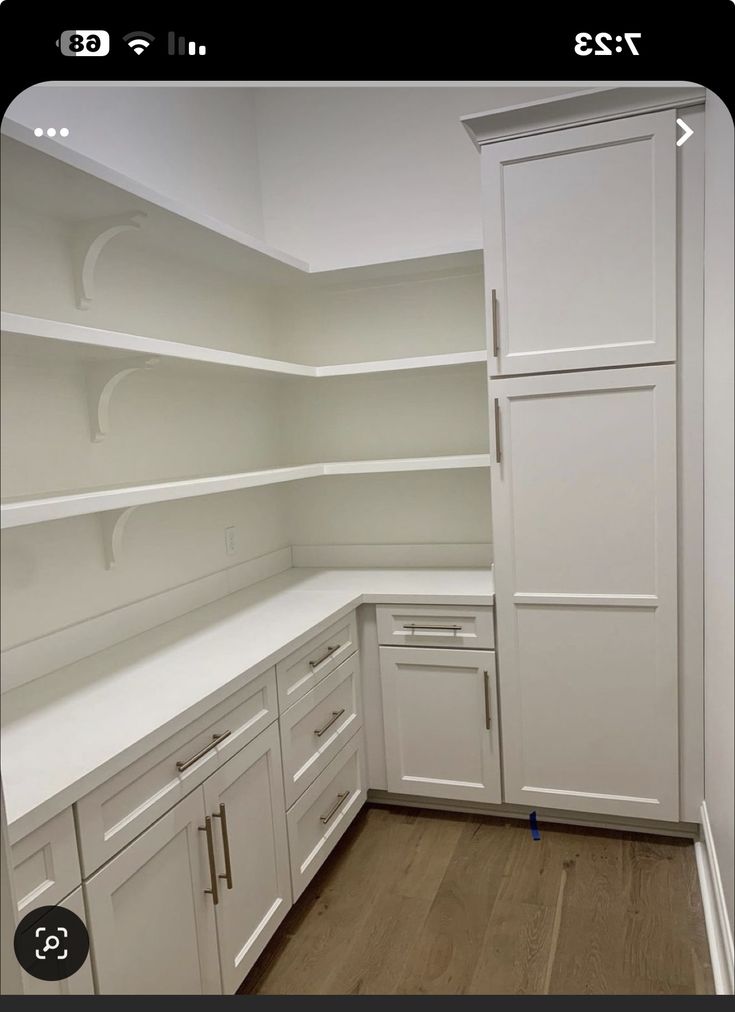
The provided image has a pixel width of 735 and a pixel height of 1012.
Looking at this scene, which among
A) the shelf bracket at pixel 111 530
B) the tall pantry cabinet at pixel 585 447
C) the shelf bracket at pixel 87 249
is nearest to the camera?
the shelf bracket at pixel 87 249

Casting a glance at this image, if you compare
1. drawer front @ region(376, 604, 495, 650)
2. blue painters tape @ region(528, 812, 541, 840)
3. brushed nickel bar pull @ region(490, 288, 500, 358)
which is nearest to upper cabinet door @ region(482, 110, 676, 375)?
brushed nickel bar pull @ region(490, 288, 500, 358)

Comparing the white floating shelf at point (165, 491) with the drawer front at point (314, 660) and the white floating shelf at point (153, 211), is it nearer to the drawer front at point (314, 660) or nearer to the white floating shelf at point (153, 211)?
the white floating shelf at point (153, 211)

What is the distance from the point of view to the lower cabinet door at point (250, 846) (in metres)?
0.62

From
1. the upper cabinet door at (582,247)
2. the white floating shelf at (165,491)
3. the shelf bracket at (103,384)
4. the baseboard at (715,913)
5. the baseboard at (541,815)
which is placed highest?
the upper cabinet door at (582,247)

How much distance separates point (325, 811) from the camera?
1.33m

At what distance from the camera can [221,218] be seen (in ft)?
5.41

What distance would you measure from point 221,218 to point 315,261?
315mm

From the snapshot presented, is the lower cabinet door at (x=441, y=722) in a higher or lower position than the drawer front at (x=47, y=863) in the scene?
lower

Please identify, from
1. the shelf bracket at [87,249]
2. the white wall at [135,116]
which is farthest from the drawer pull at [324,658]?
the white wall at [135,116]

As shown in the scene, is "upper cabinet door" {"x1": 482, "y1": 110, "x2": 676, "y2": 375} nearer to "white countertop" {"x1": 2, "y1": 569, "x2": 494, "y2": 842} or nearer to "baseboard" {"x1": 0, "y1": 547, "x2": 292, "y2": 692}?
"white countertop" {"x1": 2, "y1": 569, "x2": 494, "y2": 842}

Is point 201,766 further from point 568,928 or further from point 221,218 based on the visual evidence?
point 221,218

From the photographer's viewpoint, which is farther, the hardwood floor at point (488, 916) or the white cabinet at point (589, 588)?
the white cabinet at point (589, 588)

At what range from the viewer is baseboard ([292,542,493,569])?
1.82 m
